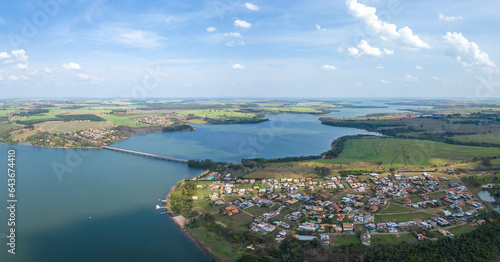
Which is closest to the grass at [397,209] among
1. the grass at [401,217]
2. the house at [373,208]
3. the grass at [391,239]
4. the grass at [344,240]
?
the house at [373,208]

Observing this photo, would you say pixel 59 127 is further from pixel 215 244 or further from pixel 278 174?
pixel 215 244

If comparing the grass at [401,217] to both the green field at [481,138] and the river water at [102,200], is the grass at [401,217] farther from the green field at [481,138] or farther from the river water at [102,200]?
the green field at [481,138]

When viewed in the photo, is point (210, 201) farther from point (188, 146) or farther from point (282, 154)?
point (188, 146)

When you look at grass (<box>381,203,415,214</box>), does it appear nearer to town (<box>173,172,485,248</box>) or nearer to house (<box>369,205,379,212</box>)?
town (<box>173,172,485,248</box>)

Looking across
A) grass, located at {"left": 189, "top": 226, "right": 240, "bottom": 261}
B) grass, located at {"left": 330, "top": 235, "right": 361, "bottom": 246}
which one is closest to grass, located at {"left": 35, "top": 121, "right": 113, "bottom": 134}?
grass, located at {"left": 189, "top": 226, "right": 240, "bottom": 261}

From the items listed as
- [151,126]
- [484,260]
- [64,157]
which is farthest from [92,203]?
[151,126]

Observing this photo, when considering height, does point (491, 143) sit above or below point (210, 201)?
above

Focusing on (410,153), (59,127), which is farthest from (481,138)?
(59,127)
